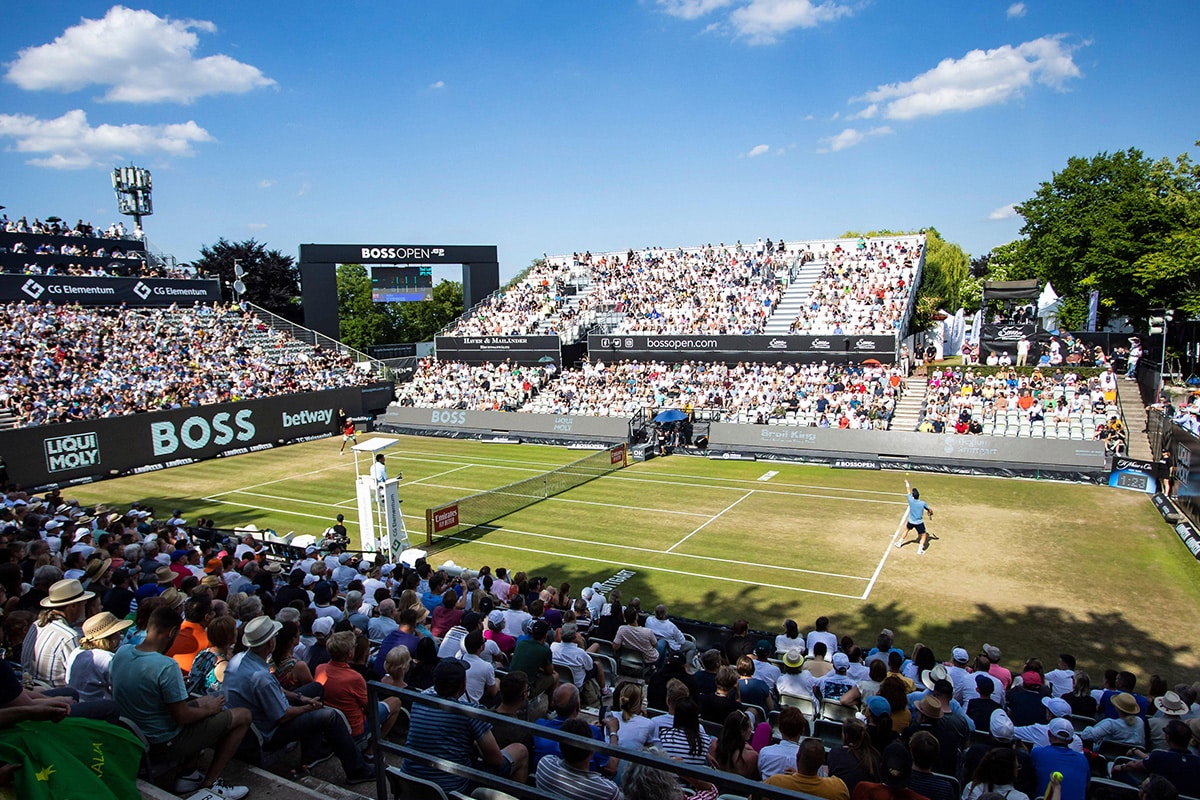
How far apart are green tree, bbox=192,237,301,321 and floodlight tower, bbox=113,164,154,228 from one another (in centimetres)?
762

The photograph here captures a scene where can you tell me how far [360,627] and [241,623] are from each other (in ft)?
4.67

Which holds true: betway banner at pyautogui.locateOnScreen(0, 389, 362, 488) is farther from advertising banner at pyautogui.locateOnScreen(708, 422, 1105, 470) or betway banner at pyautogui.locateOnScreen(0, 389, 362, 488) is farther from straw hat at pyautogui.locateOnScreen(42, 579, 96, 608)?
straw hat at pyautogui.locateOnScreen(42, 579, 96, 608)

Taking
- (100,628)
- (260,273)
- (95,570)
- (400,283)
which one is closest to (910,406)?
(95,570)

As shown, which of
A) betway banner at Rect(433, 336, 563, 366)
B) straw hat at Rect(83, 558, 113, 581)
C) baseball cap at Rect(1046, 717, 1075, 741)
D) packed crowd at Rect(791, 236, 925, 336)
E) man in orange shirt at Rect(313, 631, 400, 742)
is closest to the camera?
man in orange shirt at Rect(313, 631, 400, 742)

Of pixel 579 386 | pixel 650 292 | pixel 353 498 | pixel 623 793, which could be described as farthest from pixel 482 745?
pixel 650 292

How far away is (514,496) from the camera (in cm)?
2355

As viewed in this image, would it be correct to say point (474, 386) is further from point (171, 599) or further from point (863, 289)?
point (171, 599)

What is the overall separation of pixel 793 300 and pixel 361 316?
195ft

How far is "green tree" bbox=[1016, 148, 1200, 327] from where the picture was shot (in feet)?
124

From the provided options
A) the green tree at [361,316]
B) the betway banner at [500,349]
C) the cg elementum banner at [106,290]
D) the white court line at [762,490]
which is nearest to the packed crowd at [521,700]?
the white court line at [762,490]

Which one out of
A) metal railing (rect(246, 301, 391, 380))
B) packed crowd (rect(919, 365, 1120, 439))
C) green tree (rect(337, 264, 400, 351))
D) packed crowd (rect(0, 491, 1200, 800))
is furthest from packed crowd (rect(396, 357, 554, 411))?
green tree (rect(337, 264, 400, 351))

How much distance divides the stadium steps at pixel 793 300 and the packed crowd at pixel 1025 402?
9.26 meters

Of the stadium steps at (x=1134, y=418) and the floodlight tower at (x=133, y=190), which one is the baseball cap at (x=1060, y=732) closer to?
the stadium steps at (x=1134, y=418)

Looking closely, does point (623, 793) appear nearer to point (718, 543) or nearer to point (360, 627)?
A: point (360, 627)
